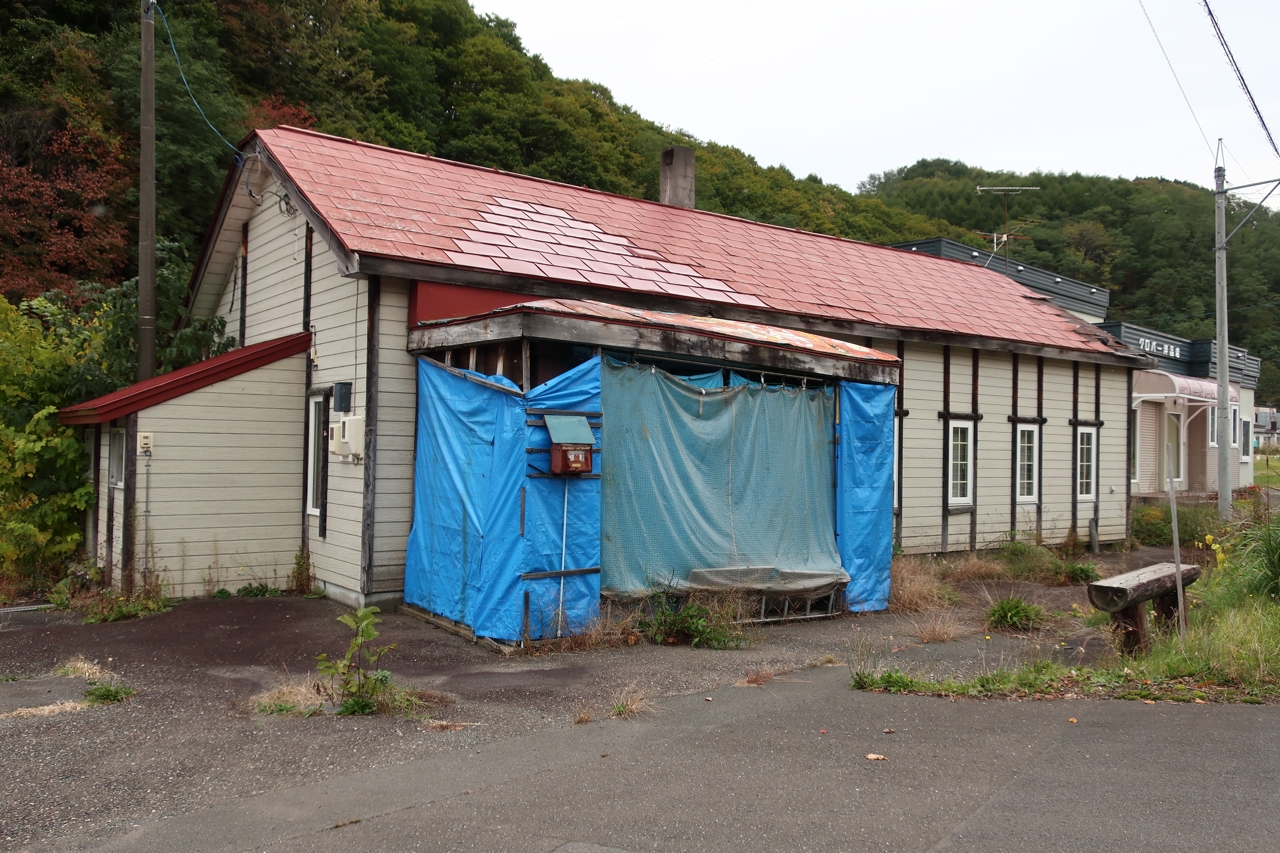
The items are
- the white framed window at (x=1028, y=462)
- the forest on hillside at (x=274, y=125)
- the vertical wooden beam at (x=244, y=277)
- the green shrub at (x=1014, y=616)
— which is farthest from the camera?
the white framed window at (x=1028, y=462)

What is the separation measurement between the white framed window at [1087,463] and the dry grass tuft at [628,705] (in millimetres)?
13704

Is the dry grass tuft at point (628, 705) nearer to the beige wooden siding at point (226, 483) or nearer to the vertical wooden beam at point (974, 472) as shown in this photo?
the beige wooden siding at point (226, 483)

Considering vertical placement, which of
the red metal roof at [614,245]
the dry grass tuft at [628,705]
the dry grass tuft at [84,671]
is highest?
the red metal roof at [614,245]

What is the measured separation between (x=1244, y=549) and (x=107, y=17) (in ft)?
96.3

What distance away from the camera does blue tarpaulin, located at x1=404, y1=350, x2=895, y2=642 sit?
7.77m

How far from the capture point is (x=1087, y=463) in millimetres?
17344

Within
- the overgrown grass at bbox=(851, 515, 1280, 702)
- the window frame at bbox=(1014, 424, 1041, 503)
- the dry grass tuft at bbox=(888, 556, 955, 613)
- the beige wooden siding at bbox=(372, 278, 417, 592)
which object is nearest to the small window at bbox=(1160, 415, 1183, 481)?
the window frame at bbox=(1014, 424, 1041, 503)

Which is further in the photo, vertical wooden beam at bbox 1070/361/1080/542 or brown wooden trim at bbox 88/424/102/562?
vertical wooden beam at bbox 1070/361/1080/542

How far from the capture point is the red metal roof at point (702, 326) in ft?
26.5

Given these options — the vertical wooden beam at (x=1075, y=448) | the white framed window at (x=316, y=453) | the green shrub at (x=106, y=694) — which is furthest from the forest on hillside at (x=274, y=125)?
the vertical wooden beam at (x=1075, y=448)

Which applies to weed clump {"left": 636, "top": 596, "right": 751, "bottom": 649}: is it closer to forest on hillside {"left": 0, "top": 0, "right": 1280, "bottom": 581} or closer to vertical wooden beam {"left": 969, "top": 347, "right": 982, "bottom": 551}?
forest on hillside {"left": 0, "top": 0, "right": 1280, "bottom": 581}

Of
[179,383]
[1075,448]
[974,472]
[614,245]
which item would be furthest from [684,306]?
[1075,448]

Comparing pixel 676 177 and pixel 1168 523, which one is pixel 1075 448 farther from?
pixel 676 177

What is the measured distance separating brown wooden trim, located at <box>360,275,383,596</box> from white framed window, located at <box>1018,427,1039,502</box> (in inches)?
458
